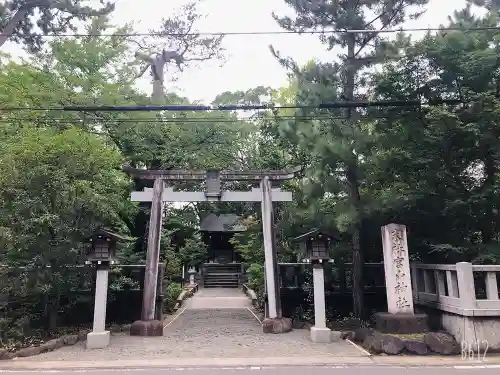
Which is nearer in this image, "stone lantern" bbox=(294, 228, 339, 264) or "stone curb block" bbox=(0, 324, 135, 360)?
"stone curb block" bbox=(0, 324, 135, 360)

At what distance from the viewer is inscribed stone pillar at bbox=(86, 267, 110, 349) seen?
9.65 metres

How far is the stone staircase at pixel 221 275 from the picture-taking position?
30.2 meters

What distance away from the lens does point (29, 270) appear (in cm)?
1015

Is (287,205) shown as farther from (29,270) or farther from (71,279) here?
(29,270)

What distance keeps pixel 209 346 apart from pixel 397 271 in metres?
5.31

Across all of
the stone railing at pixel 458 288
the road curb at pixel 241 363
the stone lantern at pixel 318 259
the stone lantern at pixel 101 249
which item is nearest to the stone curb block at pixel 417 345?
the road curb at pixel 241 363

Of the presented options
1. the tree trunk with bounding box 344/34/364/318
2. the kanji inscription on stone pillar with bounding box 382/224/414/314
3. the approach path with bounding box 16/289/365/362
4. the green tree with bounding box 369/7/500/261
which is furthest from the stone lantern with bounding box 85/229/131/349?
the green tree with bounding box 369/7/500/261

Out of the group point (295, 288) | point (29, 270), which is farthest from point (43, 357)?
point (295, 288)

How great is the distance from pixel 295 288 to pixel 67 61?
12327 millimetres

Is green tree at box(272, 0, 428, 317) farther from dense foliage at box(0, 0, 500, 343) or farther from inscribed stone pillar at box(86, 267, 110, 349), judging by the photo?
inscribed stone pillar at box(86, 267, 110, 349)

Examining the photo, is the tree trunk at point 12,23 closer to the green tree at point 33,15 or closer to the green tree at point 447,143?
the green tree at point 33,15

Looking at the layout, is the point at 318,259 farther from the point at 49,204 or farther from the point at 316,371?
the point at 49,204

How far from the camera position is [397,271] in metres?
10.3

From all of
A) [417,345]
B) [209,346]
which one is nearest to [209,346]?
[209,346]
